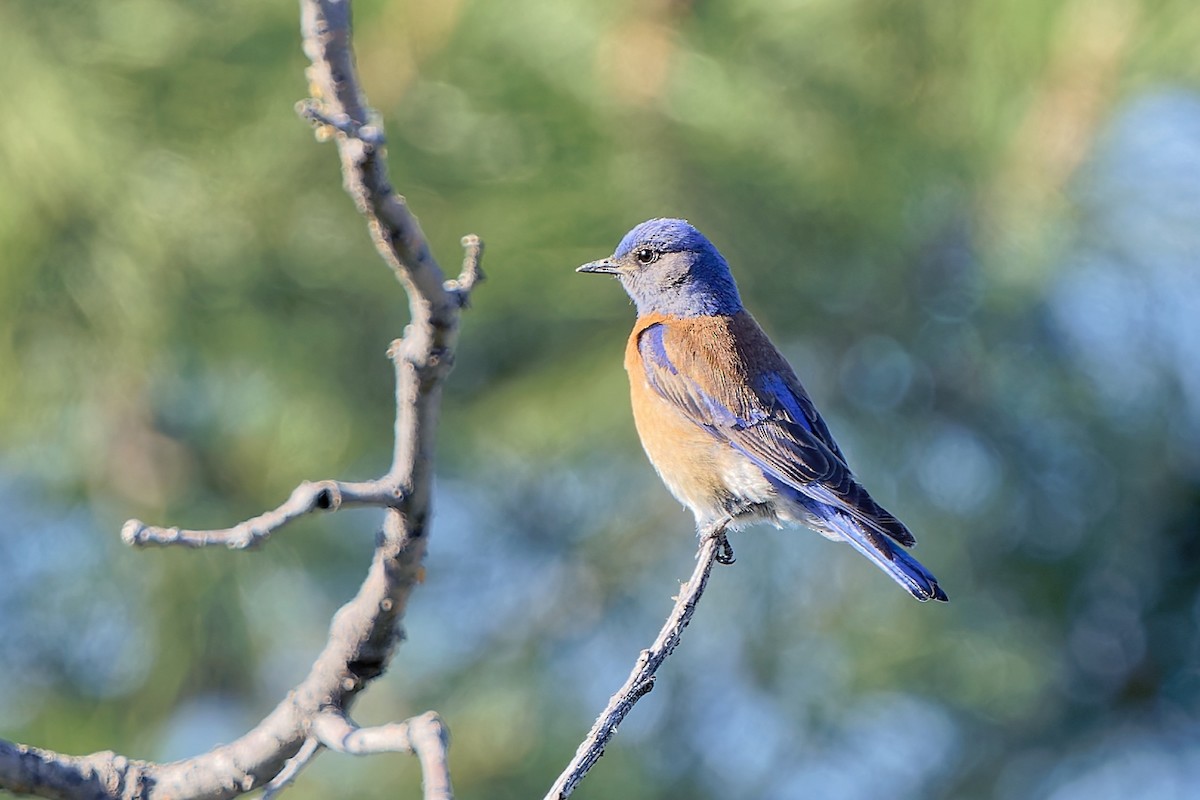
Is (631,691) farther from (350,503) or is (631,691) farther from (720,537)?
(720,537)

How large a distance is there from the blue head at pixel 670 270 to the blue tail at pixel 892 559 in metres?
0.60

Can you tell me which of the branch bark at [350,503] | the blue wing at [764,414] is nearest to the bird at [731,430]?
the blue wing at [764,414]

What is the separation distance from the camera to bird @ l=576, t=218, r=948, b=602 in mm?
2467

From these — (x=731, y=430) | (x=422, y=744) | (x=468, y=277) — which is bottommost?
(x=422, y=744)

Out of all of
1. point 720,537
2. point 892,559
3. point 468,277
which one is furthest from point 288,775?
point 892,559

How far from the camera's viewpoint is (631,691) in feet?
5.01

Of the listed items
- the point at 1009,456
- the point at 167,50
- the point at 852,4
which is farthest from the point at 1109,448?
the point at 167,50

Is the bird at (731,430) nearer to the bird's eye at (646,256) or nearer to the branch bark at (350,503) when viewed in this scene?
the bird's eye at (646,256)

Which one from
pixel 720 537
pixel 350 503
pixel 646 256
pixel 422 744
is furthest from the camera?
pixel 646 256

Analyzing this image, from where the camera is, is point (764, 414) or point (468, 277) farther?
point (764, 414)

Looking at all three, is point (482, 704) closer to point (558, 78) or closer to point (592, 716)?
point (592, 716)

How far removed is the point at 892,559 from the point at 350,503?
1194 millimetres

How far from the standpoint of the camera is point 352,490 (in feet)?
4.36

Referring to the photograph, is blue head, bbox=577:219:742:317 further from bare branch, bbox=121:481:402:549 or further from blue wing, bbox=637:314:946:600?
bare branch, bbox=121:481:402:549
